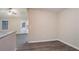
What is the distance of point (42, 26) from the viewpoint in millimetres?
2203

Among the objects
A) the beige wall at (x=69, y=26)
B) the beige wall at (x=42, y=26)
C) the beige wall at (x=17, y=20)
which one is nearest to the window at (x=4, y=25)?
the beige wall at (x=17, y=20)

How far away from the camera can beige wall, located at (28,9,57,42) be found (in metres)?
2.17

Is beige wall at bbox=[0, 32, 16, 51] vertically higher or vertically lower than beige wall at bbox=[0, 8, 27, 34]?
lower

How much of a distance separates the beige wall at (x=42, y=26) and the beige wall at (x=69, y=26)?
0.15 m

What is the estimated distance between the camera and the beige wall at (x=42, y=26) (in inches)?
85.4

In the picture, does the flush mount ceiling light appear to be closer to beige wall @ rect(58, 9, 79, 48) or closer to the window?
the window

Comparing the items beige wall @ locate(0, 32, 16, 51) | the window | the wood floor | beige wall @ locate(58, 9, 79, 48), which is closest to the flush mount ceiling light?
the window

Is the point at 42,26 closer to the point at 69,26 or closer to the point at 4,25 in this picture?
the point at 69,26

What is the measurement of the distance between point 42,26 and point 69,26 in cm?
50

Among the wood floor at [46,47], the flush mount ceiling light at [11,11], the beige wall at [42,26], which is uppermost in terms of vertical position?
the flush mount ceiling light at [11,11]

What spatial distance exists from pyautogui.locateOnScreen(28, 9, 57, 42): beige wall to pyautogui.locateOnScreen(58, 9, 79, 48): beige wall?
145mm

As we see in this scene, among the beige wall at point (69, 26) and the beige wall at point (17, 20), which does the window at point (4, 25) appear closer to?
the beige wall at point (17, 20)

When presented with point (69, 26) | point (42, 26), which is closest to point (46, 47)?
point (42, 26)
